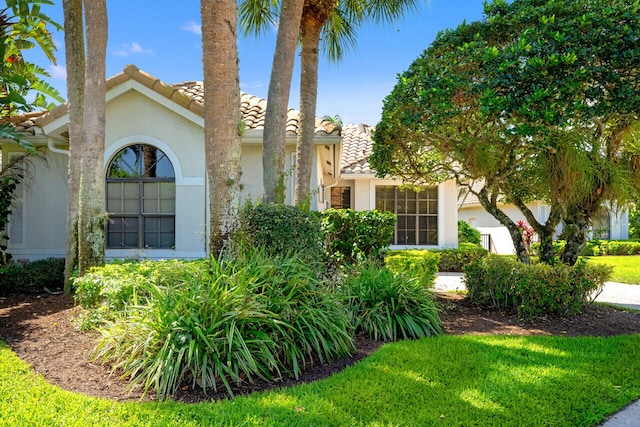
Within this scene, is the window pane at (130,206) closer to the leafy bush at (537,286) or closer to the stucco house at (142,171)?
the stucco house at (142,171)

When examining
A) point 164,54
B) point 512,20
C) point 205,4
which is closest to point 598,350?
point 512,20

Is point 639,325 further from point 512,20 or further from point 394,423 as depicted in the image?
point 394,423

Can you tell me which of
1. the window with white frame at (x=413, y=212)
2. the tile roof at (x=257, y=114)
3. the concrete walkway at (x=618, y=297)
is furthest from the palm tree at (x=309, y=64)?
the window with white frame at (x=413, y=212)

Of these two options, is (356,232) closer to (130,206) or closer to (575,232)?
(575,232)

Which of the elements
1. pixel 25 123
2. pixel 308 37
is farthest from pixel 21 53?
pixel 308 37

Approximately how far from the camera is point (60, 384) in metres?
4.22

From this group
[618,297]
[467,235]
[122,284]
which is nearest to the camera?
[122,284]

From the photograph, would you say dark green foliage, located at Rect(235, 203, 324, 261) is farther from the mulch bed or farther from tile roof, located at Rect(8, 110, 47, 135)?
tile roof, located at Rect(8, 110, 47, 135)

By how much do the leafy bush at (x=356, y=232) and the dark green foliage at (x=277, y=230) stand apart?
3.41m

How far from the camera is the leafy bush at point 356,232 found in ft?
33.0

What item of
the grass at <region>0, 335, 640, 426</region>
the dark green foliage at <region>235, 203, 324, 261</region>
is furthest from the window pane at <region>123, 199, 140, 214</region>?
the grass at <region>0, 335, 640, 426</region>

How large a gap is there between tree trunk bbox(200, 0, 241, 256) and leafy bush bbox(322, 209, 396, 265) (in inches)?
163

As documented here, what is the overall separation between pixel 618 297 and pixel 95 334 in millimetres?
11385

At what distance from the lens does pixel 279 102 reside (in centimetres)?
828
